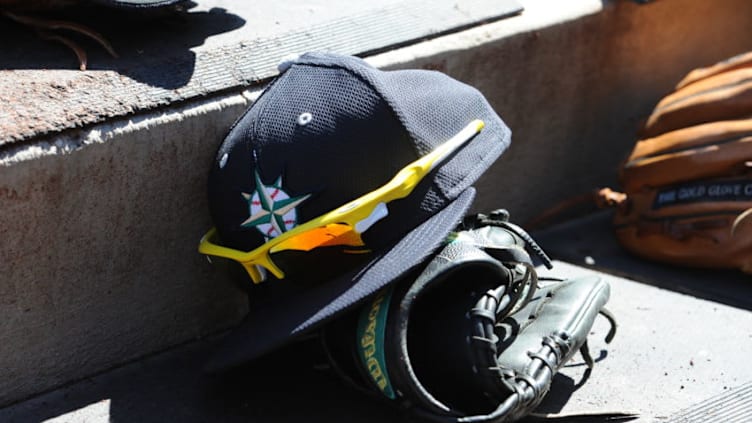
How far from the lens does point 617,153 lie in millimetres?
3277

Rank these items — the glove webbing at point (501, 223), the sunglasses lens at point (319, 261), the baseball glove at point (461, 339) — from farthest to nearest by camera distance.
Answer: the glove webbing at point (501, 223), the sunglasses lens at point (319, 261), the baseball glove at point (461, 339)

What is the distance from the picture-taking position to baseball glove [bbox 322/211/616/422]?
1.89 m

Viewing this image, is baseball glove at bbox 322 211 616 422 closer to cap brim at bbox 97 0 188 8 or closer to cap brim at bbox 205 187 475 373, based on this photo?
cap brim at bbox 205 187 475 373

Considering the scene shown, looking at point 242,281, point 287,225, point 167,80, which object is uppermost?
point 167,80

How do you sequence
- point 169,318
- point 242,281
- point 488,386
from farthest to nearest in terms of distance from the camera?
point 169,318 < point 242,281 < point 488,386

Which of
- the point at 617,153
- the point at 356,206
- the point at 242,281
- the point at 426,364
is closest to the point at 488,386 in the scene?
the point at 426,364

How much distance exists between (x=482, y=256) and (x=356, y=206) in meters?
0.26

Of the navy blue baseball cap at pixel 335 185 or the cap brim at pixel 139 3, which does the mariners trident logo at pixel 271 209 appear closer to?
the navy blue baseball cap at pixel 335 185

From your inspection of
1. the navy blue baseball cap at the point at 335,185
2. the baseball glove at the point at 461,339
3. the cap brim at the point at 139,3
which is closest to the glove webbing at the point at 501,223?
the baseball glove at the point at 461,339

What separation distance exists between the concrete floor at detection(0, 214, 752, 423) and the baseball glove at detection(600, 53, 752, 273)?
241 mm

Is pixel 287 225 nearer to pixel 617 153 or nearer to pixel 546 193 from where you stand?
pixel 546 193

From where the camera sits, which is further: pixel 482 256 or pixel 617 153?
pixel 617 153

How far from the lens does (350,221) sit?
1.97 m

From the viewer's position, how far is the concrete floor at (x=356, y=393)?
208 centimetres
